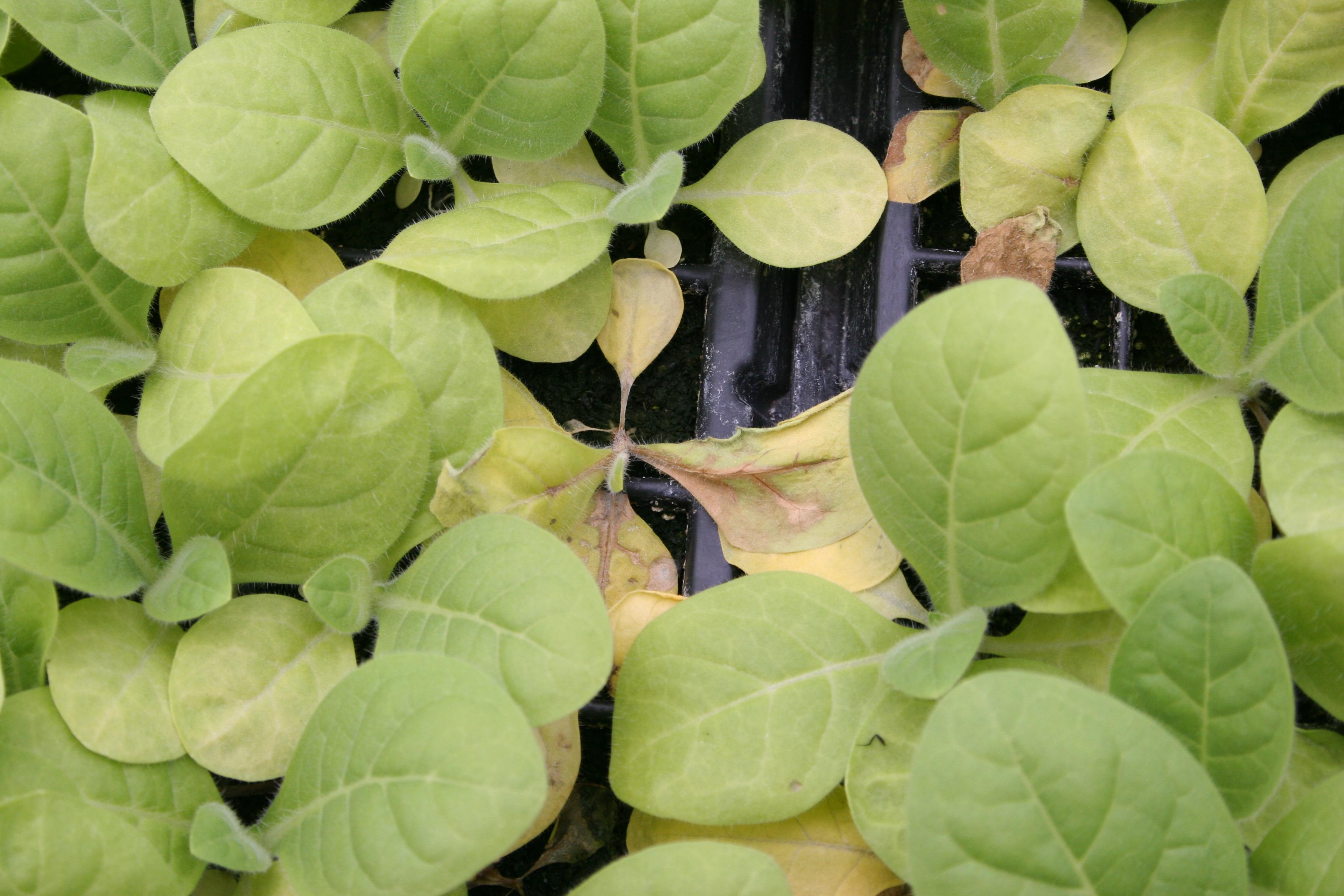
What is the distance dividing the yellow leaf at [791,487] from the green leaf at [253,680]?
355mm

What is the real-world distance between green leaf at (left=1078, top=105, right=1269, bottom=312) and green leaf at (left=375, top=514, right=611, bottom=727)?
565mm

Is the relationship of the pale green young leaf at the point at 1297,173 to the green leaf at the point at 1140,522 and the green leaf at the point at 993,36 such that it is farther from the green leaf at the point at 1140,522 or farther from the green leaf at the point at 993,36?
the green leaf at the point at 1140,522

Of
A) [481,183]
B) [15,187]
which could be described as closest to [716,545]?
[481,183]

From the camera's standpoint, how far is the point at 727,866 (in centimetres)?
65

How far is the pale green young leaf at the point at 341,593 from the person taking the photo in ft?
2.43

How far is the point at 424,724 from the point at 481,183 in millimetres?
523

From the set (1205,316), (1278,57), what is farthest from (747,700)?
(1278,57)

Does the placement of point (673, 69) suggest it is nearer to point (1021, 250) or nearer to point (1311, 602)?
point (1021, 250)

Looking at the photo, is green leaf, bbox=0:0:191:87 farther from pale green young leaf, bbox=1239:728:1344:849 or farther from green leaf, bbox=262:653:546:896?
pale green young leaf, bbox=1239:728:1344:849

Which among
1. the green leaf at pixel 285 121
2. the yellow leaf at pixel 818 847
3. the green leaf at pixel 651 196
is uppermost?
the green leaf at pixel 285 121

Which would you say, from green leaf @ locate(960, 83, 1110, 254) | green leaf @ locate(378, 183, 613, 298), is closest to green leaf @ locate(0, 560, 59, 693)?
green leaf @ locate(378, 183, 613, 298)

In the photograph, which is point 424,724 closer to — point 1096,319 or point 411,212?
point 411,212

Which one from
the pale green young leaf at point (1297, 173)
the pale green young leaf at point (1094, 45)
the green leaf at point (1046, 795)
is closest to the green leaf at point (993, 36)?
the pale green young leaf at point (1094, 45)

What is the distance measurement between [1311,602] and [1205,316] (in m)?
0.25
